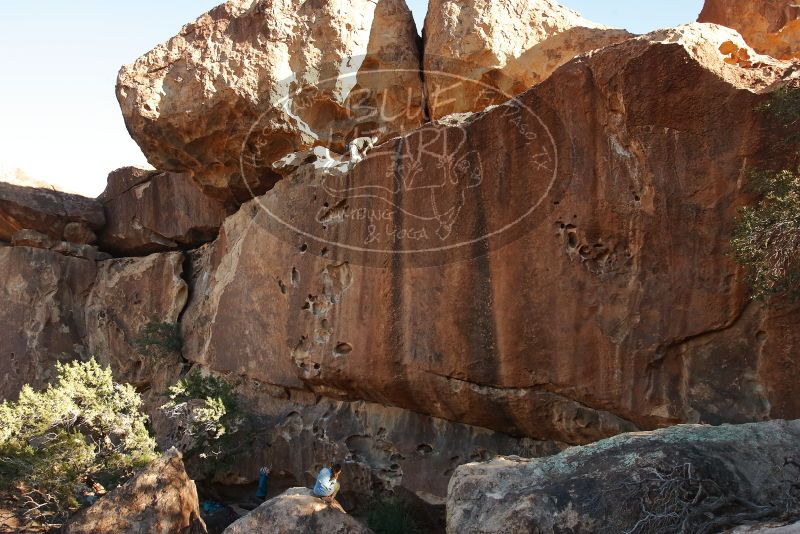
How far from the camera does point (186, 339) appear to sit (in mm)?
13719

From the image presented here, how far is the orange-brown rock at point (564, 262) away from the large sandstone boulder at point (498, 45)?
2803mm

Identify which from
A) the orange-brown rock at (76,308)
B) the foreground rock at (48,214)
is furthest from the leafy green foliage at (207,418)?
the foreground rock at (48,214)

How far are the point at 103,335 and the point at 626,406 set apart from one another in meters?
11.6

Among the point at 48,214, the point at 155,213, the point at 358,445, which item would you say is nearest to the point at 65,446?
the point at 358,445

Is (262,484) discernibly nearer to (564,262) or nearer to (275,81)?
(564,262)

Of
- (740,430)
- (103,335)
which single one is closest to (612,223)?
(740,430)

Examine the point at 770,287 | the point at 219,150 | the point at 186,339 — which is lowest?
the point at 186,339

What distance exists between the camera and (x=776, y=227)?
21.0 feet

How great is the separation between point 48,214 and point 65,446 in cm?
798

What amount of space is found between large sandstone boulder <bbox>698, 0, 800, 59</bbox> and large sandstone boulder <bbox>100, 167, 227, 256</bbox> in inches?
398

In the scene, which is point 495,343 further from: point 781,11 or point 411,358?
point 781,11

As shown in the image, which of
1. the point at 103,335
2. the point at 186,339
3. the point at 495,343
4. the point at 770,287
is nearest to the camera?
the point at 770,287

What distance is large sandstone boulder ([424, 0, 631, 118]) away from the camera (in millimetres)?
11734

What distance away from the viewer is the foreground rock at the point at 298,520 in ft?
23.8
